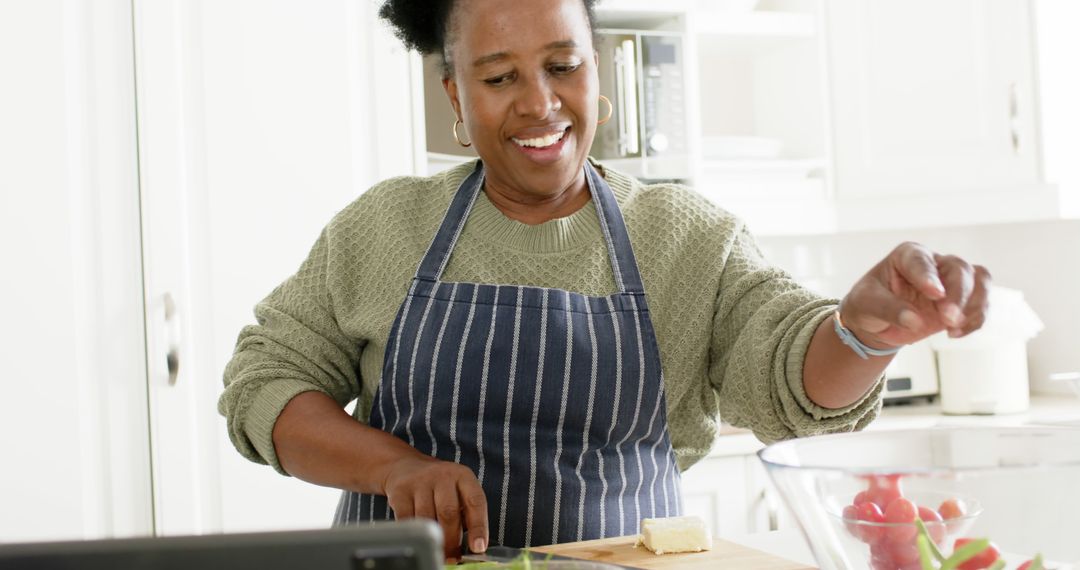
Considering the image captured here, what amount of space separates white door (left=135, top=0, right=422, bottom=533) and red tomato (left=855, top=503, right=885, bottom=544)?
1601mm

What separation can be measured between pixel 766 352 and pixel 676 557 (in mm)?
268

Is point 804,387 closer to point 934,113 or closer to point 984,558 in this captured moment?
→ point 984,558

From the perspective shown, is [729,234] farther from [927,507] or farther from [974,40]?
[974,40]

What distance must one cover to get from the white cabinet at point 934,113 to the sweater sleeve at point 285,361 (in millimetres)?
1619

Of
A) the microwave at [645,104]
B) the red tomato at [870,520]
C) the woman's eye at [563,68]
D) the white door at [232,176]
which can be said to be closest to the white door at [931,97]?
the microwave at [645,104]

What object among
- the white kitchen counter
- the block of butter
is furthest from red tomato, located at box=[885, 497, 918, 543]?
the white kitchen counter

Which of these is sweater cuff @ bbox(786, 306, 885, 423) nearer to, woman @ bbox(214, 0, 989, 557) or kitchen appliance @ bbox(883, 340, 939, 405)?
woman @ bbox(214, 0, 989, 557)

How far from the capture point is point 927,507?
0.68m

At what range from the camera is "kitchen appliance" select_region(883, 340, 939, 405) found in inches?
104

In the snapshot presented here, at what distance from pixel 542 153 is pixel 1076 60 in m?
1.62

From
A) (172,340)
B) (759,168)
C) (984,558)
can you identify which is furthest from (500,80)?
(759,168)

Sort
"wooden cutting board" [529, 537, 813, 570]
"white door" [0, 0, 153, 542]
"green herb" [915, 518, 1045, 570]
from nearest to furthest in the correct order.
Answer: "green herb" [915, 518, 1045, 570], "wooden cutting board" [529, 537, 813, 570], "white door" [0, 0, 153, 542]

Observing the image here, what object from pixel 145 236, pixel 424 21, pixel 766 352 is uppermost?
pixel 424 21

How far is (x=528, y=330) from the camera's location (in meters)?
1.28
